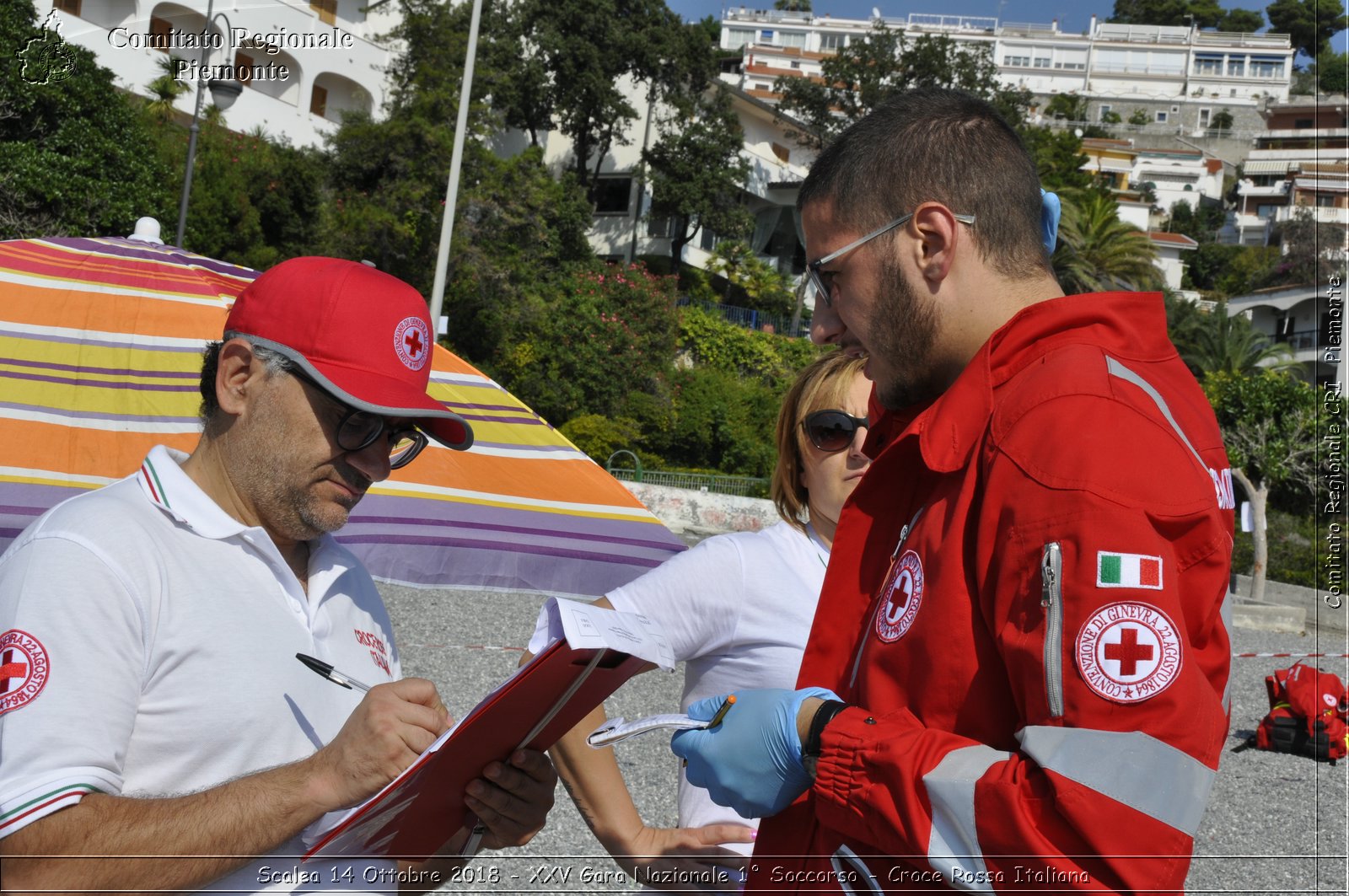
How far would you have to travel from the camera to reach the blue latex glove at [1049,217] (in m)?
1.96

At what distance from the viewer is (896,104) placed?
6.56 ft

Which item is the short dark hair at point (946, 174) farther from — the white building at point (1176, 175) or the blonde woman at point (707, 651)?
the white building at point (1176, 175)

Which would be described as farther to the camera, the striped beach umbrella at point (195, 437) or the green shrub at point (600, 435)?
the green shrub at point (600, 435)

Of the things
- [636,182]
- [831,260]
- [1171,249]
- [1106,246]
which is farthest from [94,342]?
[1171,249]

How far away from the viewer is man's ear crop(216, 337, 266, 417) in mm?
2275

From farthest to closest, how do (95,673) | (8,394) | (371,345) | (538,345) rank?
(538,345), (8,394), (371,345), (95,673)

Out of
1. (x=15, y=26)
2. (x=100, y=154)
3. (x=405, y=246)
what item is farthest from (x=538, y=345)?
(x=15, y=26)

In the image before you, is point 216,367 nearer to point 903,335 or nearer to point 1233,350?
point 903,335

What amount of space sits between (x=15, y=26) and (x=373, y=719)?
2224 centimetres

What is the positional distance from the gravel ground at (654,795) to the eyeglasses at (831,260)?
327cm

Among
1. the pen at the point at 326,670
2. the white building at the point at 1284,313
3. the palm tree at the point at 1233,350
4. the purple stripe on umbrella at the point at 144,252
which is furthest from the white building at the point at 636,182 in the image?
the pen at the point at 326,670

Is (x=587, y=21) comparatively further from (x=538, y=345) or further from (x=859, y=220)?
(x=859, y=220)

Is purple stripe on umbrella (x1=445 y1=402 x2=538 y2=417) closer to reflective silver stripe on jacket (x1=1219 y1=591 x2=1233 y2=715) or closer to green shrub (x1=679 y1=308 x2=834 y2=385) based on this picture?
reflective silver stripe on jacket (x1=1219 y1=591 x2=1233 y2=715)

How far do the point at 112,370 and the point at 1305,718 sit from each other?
9975 millimetres
